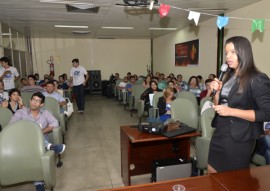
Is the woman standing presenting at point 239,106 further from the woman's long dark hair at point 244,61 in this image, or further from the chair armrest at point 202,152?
the chair armrest at point 202,152

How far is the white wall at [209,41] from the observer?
4934 mm

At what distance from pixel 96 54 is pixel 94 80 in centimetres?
143

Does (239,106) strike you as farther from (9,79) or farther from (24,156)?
(9,79)

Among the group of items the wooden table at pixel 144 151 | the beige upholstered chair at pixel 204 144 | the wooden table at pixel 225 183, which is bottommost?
the wooden table at pixel 144 151

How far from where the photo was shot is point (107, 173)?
10.5ft

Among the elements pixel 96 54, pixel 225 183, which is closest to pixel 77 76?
pixel 96 54

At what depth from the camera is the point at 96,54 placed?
11844 millimetres

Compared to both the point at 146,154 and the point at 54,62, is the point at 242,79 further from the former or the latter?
the point at 54,62

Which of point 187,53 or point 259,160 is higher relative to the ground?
point 187,53

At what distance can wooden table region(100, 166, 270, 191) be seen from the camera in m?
1.23

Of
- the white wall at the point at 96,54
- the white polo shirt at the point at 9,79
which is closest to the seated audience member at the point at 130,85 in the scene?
the white polo shirt at the point at 9,79

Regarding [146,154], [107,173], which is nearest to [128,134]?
[146,154]

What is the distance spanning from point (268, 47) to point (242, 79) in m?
4.10

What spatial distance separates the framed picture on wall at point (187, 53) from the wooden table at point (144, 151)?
5181mm
